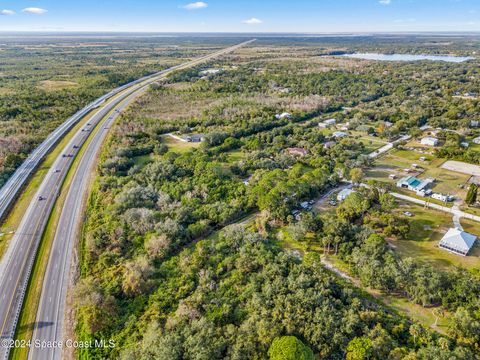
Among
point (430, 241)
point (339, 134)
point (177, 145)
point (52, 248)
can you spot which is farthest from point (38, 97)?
point (430, 241)

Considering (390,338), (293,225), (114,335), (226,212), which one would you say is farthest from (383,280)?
(114,335)

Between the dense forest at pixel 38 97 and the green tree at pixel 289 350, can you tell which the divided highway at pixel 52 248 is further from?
the green tree at pixel 289 350

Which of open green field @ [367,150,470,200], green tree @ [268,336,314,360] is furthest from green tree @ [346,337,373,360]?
open green field @ [367,150,470,200]

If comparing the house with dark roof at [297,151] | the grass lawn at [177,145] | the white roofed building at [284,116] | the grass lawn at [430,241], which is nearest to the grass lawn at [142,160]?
the grass lawn at [177,145]

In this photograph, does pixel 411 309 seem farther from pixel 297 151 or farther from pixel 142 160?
pixel 142 160

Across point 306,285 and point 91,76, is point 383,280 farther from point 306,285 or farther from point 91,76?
point 91,76
